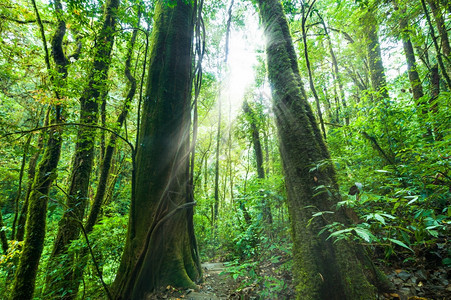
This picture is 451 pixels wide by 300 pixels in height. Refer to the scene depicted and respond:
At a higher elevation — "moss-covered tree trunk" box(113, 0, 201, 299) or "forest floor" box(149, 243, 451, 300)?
"moss-covered tree trunk" box(113, 0, 201, 299)

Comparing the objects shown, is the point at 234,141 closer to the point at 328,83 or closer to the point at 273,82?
the point at 328,83

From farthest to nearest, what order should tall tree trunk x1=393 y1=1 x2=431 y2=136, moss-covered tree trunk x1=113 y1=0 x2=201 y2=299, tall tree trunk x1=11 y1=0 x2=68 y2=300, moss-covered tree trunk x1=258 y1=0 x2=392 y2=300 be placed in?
tall tree trunk x1=11 y1=0 x2=68 y2=300 < tall tree trunk x1=393 y1=1 x2=431 y2=136 < moss-covered tree trunk x1=113 y1=0 x2=201 y2=299 < moss-covered tree trunk x1=258 y1=0 x2=392 y2=300

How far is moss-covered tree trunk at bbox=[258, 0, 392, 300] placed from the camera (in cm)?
169

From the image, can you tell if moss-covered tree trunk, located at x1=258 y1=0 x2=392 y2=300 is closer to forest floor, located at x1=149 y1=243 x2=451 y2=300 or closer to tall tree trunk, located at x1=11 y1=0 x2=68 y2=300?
forest floor, located at x1=149 y1=243 x2=451 y2=300

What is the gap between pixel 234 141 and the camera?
47.4 feet

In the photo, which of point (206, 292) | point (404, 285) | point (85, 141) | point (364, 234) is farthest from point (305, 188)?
point (85, 141)

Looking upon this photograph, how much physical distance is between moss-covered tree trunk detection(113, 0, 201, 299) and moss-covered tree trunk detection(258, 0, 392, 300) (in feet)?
6.35

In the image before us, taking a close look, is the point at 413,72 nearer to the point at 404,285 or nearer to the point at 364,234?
the point at 404,285

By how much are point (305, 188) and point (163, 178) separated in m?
2.37

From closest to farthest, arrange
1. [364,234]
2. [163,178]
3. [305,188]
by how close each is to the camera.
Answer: [364,234] < [305,188] < [163,178]

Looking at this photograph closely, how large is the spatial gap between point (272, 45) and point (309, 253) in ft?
9.06

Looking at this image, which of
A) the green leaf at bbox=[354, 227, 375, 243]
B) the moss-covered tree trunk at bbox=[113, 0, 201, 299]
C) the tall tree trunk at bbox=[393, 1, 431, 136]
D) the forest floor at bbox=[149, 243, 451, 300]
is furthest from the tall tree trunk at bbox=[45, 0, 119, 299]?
the tall tree trunk at bbox=[393, 1, 431, 136]

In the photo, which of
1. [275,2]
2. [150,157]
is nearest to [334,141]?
[275,2]

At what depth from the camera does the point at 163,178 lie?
11.1 feet
